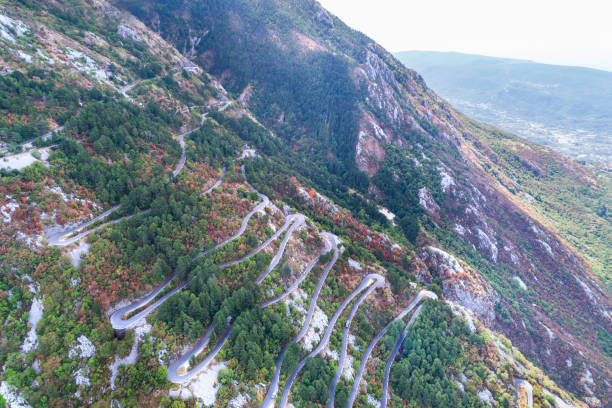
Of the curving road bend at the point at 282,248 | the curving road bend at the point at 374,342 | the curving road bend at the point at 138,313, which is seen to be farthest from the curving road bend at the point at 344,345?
the curving road bend at the point at 138,313

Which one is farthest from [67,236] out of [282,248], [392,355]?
[392,355]

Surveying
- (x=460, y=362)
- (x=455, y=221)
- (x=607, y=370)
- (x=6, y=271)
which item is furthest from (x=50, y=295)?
(x=607, y=370)

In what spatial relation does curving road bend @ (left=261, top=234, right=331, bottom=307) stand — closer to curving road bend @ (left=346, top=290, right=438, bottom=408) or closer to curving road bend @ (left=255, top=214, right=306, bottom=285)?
curving road bend @ (left=255, top=214, right=306, bottom=285)

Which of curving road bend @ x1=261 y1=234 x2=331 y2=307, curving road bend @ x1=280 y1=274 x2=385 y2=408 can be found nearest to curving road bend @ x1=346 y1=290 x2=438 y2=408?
curving road bend @ x1=280 y1=274 x2=385 y2=408

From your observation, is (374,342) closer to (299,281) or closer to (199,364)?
(299,281)

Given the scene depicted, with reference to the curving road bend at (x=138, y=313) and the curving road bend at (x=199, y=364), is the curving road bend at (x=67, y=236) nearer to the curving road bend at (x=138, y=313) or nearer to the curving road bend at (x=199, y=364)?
the curving road bend at (x=138, y=313)
